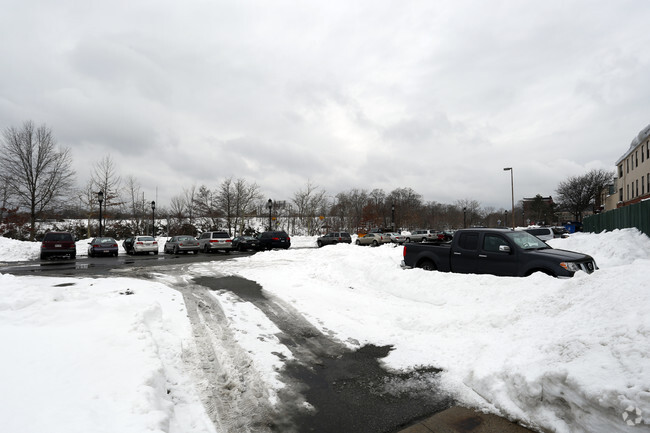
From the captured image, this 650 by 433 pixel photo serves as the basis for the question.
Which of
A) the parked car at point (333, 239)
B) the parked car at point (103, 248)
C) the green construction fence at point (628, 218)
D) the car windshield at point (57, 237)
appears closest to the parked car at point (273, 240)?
the parked car at point (333, 239)

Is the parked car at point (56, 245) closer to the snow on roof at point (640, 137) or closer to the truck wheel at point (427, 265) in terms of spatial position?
the truck wheel at point (427, 265)

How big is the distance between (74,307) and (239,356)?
352 cm

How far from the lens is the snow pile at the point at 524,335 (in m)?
2.90

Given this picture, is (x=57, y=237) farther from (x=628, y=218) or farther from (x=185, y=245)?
(x=628, y=218)

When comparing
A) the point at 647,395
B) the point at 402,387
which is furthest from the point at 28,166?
the point at 647,395

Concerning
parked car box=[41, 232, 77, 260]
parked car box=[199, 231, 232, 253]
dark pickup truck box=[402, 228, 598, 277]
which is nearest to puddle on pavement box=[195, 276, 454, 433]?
dark pickup truck box=[402, 228, 598, 277]

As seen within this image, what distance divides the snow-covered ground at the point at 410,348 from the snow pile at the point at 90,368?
0.02 metres

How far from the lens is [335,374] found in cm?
436

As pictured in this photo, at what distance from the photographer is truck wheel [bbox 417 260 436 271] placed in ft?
31.8

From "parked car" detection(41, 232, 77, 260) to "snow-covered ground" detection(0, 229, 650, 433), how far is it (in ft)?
66.0

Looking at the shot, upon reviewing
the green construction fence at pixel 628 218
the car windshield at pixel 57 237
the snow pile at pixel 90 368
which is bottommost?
the snow pile at pixel 90 368

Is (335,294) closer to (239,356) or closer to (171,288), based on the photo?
(239,356)

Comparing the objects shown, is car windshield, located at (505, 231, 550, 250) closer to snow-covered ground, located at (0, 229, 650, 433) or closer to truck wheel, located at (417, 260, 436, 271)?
snow-covered ground, located at (0, 229, 650, 433)

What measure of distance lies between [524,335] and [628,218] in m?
21.1
